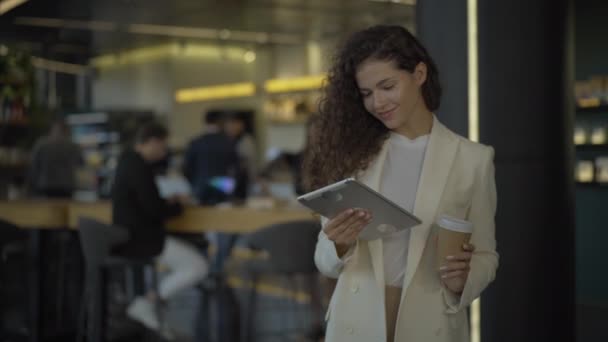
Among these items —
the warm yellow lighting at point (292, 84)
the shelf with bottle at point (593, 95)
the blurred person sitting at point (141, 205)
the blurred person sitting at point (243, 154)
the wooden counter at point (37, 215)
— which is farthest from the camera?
the warm yellow lighting at point (292, 84)

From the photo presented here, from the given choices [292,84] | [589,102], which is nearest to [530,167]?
[589,102]

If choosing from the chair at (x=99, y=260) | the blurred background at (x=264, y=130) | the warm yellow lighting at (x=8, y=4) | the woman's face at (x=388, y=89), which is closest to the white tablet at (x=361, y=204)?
the woman's face at (x=388, y=89)

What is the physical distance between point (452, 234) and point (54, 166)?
7123mm

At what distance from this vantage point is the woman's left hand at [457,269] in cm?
180

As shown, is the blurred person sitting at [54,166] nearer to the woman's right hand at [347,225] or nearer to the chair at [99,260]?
the chair at [99,260]

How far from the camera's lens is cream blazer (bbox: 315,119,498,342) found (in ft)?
6.11

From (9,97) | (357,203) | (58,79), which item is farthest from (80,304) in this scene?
(58,79)

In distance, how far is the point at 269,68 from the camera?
1398cm

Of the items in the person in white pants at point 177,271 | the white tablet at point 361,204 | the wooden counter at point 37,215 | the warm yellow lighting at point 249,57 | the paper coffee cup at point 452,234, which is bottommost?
the person in white pants at point 177,271

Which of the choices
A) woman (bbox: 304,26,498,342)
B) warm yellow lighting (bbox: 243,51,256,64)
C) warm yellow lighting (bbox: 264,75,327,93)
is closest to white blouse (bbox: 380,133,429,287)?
woman (bbox: 304,26,498,342)

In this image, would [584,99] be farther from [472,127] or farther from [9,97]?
[9,97]

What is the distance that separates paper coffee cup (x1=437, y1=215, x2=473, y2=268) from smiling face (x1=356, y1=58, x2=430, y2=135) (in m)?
0.27

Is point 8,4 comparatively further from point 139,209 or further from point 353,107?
point 353,107

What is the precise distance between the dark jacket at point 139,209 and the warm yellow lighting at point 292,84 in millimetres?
8379
